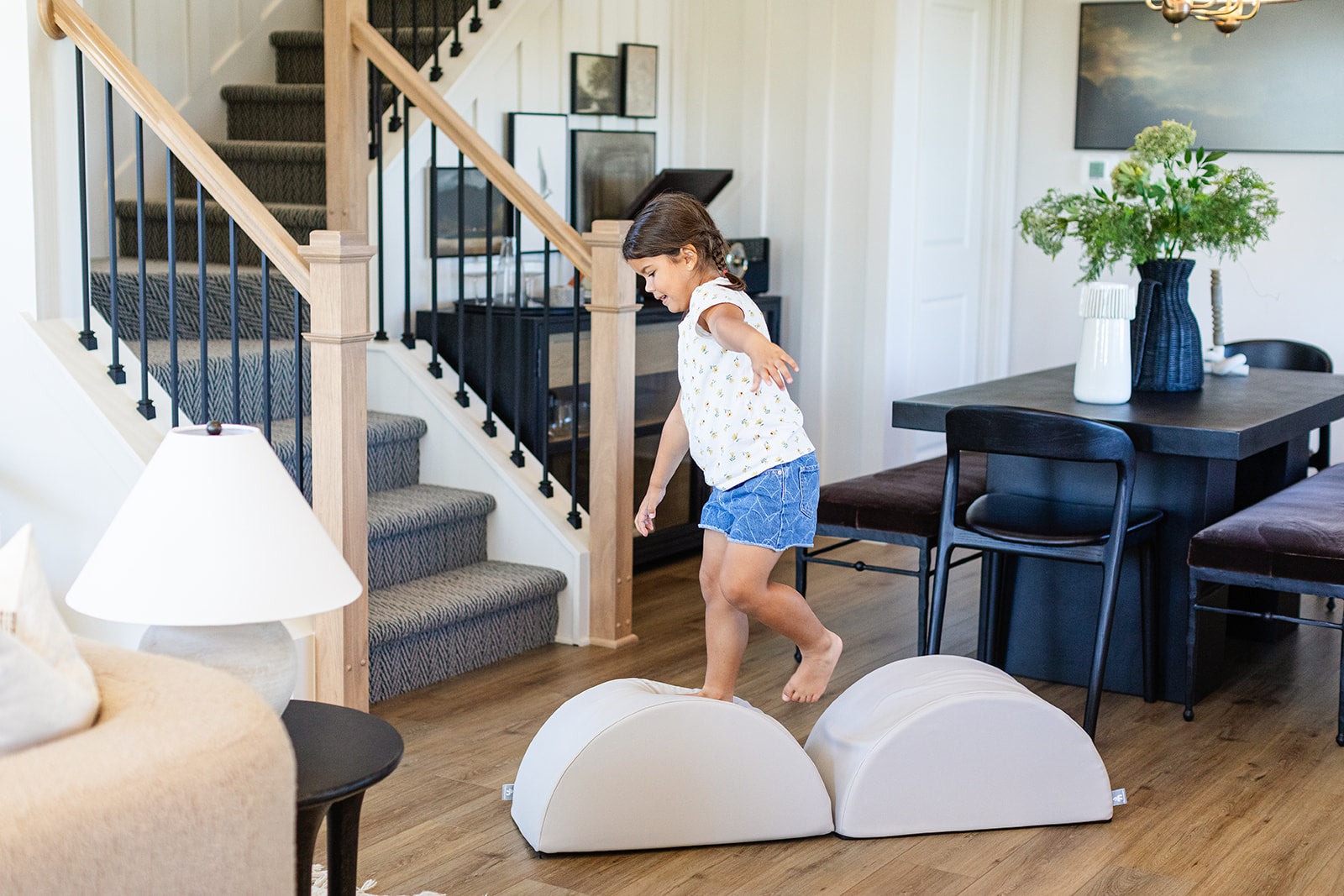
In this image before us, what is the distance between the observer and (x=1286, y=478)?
4.30 m

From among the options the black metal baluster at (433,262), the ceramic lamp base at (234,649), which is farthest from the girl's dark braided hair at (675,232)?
the ceramic lamp base at (234,649)

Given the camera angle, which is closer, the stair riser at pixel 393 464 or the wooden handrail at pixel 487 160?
the wooden handrail at pixel 487 160

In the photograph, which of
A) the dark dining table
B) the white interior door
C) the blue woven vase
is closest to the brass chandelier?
the blue woven vase

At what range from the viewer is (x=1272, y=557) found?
3275mm

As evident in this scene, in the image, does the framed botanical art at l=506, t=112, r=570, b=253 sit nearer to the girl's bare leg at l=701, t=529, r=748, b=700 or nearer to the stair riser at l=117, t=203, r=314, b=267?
the stair riser at l=117, t=203, r=314, b=267

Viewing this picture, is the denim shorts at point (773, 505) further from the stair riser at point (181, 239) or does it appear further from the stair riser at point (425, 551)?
the stair riser at point (181, 239)

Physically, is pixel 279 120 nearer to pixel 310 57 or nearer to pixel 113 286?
pixel 310 57

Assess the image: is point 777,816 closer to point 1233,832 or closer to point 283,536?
point 1233,832

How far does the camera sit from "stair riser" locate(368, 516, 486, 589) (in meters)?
3.91

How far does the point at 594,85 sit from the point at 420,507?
7.06 feet

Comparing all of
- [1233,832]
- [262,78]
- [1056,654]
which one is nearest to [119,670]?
[1233,832]

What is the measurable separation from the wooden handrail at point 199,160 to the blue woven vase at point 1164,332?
2236 mm

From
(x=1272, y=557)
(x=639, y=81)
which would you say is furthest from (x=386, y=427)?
(x=1272, y=557)

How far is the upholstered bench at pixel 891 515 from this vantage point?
3.68m
